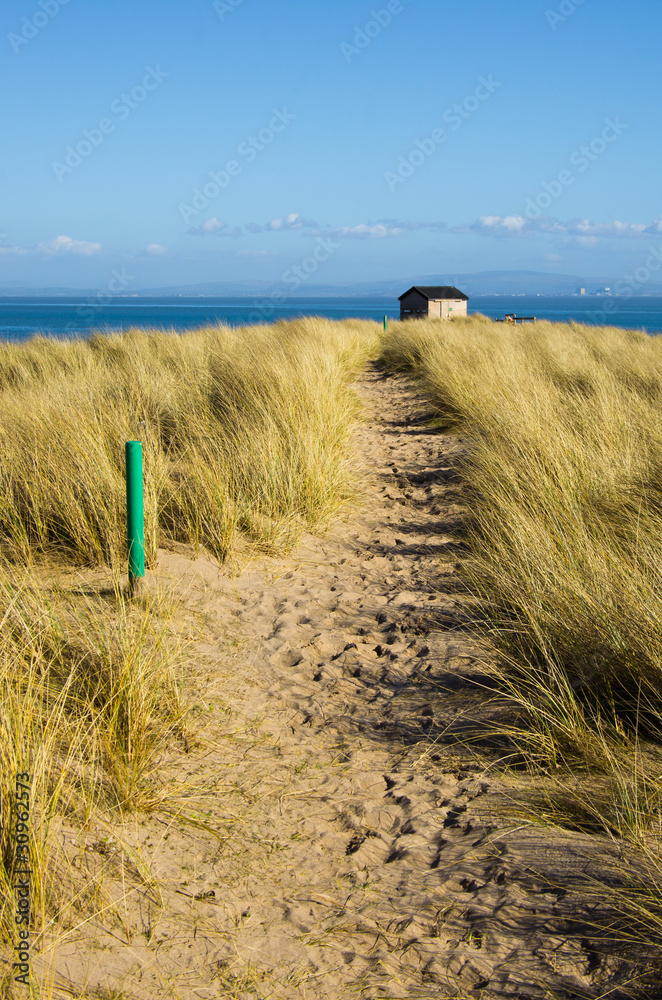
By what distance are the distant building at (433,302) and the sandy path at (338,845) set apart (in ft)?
110

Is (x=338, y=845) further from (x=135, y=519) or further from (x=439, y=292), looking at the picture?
(x=439, y=292)

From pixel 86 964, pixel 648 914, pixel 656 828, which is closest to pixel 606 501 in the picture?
pixel 656 828

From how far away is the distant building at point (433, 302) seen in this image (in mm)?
36000

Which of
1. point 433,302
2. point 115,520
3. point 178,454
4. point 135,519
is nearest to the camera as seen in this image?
point 135,519

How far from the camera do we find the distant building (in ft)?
118

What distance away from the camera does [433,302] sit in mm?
35875

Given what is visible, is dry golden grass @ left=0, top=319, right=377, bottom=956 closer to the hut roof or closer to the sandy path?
the sandy path

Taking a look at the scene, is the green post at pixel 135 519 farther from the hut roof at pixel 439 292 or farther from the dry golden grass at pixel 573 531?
the hut roof at pixel 439 292

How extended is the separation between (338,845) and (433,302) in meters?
35.7

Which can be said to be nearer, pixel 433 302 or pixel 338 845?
pixel 338 845

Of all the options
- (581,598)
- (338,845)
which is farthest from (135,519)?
(581,598)

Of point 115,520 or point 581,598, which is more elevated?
point 115,520

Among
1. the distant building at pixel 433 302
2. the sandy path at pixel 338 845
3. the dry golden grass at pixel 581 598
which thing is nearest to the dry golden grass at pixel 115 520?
the sandy path at pixel 338 845

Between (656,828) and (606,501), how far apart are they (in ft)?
8.57
